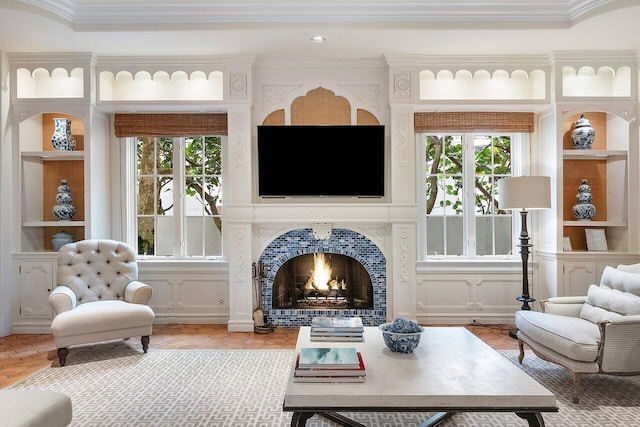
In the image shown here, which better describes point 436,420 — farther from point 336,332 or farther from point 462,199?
point 462,199

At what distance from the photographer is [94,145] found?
4.46 metres

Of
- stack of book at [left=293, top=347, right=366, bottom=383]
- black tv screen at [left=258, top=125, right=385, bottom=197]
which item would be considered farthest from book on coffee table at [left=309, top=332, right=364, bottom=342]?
black tv screen at [left=258, top=125, right=385, bottom=197]

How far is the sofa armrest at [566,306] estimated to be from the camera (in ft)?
10.9

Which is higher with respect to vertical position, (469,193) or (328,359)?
(469,193)

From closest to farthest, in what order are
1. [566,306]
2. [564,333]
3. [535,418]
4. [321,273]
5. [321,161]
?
[535,418] → [564,333] → [566,306] → [321,161] → [321,273]

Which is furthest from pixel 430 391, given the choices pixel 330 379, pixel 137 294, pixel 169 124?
pixel 169 124

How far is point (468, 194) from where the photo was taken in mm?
4805

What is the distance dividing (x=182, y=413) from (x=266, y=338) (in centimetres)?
163


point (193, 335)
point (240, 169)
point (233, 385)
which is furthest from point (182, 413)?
point (240, 169)

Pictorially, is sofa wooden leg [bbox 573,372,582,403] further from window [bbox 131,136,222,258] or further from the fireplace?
window [bbox 131,136,222,258]

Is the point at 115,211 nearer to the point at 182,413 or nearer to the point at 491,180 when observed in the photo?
the point at 182,413

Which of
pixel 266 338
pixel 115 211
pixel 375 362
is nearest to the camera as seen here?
pixel 375 362

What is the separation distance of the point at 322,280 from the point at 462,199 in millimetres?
1782

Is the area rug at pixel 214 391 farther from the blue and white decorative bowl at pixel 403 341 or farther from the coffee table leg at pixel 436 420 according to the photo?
the blue and white decorative bowl at pixel 403 341
